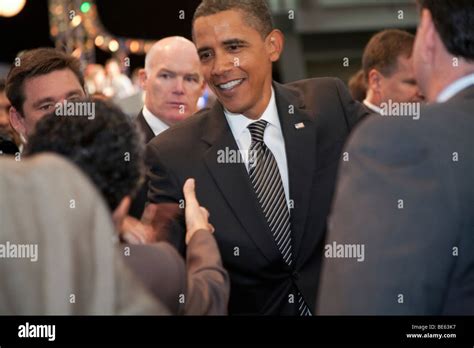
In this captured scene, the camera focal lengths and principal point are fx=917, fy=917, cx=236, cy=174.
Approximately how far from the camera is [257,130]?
10.0ft

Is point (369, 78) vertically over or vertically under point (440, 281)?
over

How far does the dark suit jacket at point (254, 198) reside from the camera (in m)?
2.84

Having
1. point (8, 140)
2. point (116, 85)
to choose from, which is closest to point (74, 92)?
point (8, 140)

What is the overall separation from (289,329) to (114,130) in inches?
28.6

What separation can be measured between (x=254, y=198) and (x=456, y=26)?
0.97 meters

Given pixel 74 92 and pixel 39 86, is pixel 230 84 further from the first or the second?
pixel 39 86

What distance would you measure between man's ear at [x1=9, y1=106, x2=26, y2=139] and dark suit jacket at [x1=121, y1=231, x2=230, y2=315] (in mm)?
1347

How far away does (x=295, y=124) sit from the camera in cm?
305

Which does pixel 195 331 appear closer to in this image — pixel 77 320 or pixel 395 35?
pixel 77 320

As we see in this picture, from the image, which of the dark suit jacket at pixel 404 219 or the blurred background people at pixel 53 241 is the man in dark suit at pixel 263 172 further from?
the blurred background people at pixel 53 241

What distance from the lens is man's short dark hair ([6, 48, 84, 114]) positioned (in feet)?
11.3

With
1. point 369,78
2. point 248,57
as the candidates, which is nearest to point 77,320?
point 248,57

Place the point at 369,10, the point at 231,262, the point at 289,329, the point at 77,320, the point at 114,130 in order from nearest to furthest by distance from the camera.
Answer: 1. the point at 77,320
2. the point at 114,130
3. the point at 289,329
4. the point at 231,262
5. the point at 369,10

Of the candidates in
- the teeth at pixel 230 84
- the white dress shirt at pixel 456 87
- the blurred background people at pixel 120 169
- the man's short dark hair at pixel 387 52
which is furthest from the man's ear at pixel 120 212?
the man's short dark hair at pixel 387 52
